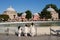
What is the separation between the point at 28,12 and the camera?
9244 cm

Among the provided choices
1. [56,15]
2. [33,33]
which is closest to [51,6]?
[56,15]

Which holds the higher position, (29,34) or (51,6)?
(51,6)

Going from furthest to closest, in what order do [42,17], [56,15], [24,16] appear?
[56,15], [24,16], [42,17]

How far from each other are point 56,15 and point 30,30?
93488 millimetres

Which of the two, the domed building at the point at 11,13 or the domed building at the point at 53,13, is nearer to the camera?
the domed building at the point at 53,13

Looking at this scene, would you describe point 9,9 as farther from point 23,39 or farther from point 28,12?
point 23,39

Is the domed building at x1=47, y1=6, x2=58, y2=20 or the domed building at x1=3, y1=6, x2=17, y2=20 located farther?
the domed building at x1=3, y1=6, x2=17, y2=20

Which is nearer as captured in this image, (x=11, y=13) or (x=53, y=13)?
(x=53, y=13)

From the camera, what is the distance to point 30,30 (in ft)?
41.9

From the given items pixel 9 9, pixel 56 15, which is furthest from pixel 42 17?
pixel 9 9

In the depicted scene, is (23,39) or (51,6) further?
(51,6)

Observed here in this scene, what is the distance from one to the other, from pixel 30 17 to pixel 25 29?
78004mm

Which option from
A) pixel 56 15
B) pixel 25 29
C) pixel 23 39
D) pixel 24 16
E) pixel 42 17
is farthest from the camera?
pixel 56 15

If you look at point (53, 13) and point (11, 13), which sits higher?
point (11, 13)
